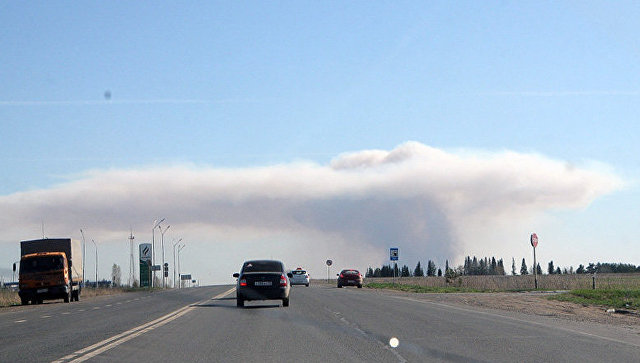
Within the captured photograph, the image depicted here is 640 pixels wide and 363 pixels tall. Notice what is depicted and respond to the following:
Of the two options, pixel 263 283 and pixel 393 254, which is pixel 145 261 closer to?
pixel 393 254

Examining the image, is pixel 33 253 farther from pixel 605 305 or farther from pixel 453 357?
pixel 453 357

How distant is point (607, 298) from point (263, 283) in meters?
15.5

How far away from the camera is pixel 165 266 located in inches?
4488

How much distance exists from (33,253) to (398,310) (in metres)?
26.0

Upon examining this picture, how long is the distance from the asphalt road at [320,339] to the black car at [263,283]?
4.90m

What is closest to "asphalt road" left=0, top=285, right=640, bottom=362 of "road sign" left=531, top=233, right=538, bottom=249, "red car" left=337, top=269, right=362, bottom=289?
"road sign" left=531, top=233, right=538, bottom=249

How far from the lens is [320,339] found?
1692 centimetres

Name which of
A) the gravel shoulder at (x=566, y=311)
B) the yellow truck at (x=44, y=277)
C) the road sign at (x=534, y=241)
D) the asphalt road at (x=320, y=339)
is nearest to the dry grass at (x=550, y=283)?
the road sign at (x=534, y=241)

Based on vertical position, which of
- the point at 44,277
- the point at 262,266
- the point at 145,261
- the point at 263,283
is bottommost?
the point at 263,283

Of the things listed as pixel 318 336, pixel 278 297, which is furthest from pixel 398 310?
pixel 318 336

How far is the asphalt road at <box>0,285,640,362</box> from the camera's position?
45.3ft

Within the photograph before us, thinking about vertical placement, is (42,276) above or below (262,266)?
below

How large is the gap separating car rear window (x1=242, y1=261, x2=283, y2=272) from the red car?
37.0 m

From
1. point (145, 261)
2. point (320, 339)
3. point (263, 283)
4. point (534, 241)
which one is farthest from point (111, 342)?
point (145, 261)
